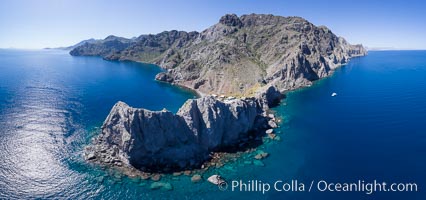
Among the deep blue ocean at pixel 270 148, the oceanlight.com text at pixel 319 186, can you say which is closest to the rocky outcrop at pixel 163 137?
the deep blue ocean at pixel 270 148

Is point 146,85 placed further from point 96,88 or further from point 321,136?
point 321,136

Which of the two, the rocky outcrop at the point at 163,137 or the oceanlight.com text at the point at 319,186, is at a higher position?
the rocky outcrop at the point at 163,137

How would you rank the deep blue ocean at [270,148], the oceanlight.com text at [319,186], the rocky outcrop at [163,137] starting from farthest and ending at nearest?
1. the rocky outcrop at [163,137]
2. the deep blue ocean at [270,148]
3. the oceanlight.com text at [319,186]

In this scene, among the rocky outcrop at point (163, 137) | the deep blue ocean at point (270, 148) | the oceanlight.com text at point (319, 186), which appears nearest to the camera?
the oceanlight.com text at point (319, 186)

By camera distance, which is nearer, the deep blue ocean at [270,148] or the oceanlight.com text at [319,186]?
the oceanlight.com text at [319,186]

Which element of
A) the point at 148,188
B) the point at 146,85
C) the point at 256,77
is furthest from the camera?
the point at 146,85

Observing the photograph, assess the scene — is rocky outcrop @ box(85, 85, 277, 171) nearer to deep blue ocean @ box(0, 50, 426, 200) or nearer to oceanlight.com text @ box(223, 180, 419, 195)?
deep blue ocean @ box(0, 50, 426, 200)

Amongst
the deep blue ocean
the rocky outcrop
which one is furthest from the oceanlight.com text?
the rocky outcrop

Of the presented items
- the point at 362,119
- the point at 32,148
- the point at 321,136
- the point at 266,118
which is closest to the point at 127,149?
the point at 32,148

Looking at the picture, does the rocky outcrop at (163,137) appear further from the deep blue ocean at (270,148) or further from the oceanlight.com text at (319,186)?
the oceanlight.com text at (319,186)
